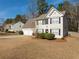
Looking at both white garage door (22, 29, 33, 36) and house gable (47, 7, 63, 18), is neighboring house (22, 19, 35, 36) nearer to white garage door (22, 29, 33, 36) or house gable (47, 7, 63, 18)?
white garage door (22, 29, 33, 36)

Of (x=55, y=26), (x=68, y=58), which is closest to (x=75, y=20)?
(x=55, y=26)

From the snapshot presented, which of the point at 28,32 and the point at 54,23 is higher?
the point at 54,23

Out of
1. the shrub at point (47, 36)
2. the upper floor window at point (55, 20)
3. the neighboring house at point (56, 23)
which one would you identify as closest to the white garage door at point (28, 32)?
the neighboring house at point (56, 23)

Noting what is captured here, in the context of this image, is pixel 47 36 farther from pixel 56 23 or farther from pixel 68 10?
pixel 68 10

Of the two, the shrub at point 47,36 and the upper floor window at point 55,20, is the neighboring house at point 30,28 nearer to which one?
the upper floor window at point 55,20

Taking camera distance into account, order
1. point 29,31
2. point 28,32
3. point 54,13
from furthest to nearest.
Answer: point 28,32, point 29,31, point 54,13

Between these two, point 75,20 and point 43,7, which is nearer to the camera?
point 75,20

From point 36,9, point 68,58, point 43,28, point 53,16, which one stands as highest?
point 36,9

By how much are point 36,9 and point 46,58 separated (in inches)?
2258

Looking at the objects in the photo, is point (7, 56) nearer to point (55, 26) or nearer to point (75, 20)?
point (55, 26)

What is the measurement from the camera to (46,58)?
18.2 meters

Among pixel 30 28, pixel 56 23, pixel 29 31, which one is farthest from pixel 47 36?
pixel 29 31

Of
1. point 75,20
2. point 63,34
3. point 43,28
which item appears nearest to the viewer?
point 63,34

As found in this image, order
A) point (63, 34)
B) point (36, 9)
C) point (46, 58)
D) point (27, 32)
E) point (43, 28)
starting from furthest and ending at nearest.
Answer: point (36, 9) → point (27, 32) → point (43, 28) → point (63, 34) → point (46, 58)
